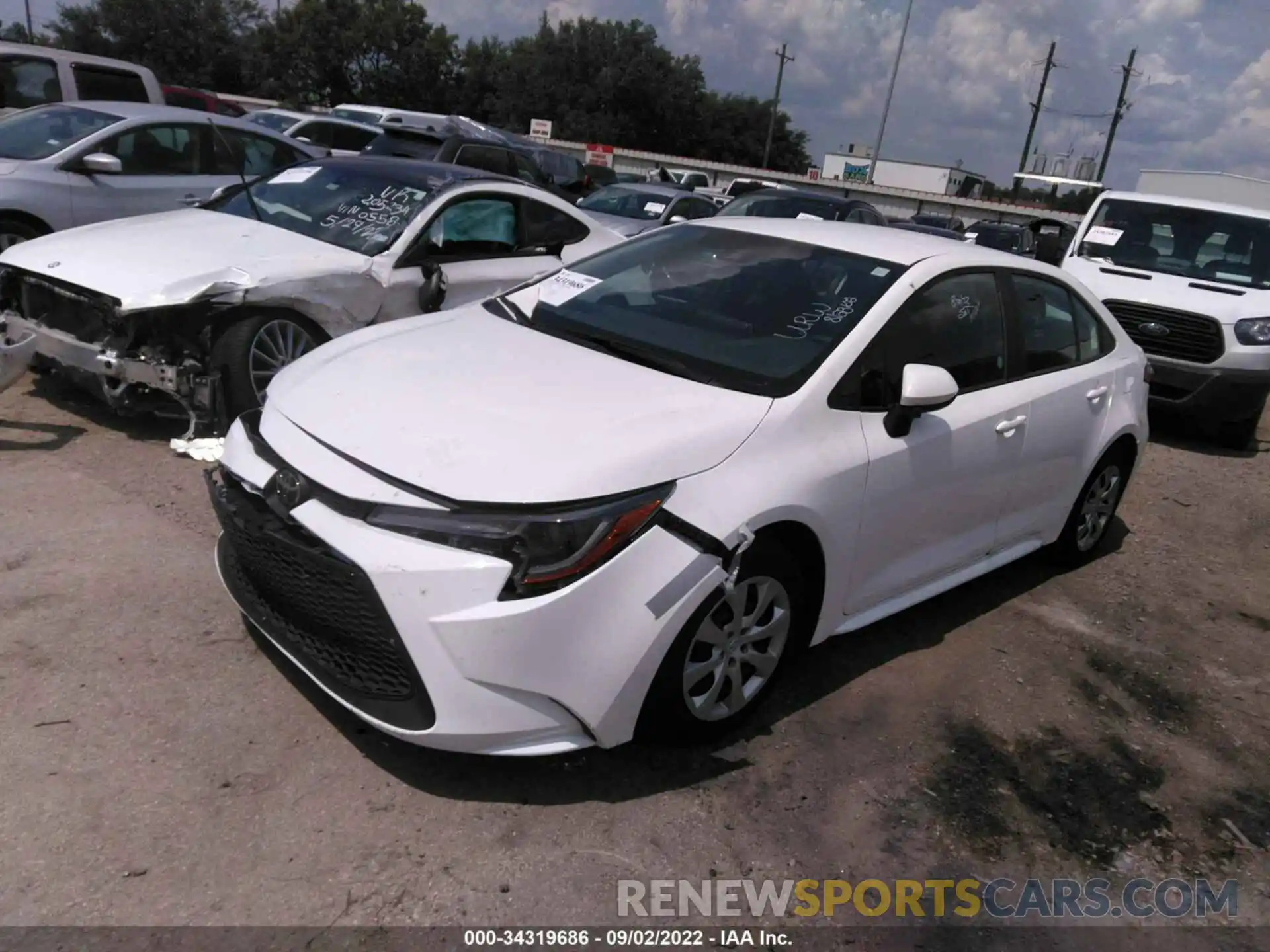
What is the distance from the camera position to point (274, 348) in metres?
5.21

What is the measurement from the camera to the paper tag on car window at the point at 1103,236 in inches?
360

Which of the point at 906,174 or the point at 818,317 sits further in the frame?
the point at 906,174

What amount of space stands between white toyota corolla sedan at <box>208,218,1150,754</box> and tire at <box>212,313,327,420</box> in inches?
58.0

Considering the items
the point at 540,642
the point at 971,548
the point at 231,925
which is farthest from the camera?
the point at 971,548

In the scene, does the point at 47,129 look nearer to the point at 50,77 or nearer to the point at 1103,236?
the point at 50,77

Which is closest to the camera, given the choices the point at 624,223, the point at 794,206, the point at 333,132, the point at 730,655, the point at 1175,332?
the point at 730,655

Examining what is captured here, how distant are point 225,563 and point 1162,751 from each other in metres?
3.49

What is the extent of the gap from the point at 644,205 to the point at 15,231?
7585mm

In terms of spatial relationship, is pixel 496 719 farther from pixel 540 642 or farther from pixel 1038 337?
pixel 1038 337

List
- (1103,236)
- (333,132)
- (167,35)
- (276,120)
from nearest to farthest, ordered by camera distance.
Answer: (1103,236)
(333,132)
(276,120)
(167,35)

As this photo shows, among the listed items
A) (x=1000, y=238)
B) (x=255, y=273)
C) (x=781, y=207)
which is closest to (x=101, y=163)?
(x=255, y=273)

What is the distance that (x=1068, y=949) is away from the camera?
2.73 m

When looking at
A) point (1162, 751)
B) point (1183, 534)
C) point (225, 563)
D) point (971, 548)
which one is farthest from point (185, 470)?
point (1183, 534)

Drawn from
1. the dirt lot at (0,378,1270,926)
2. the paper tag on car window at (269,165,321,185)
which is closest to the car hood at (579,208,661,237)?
the paper tag on car window at (269,165,321,185)
